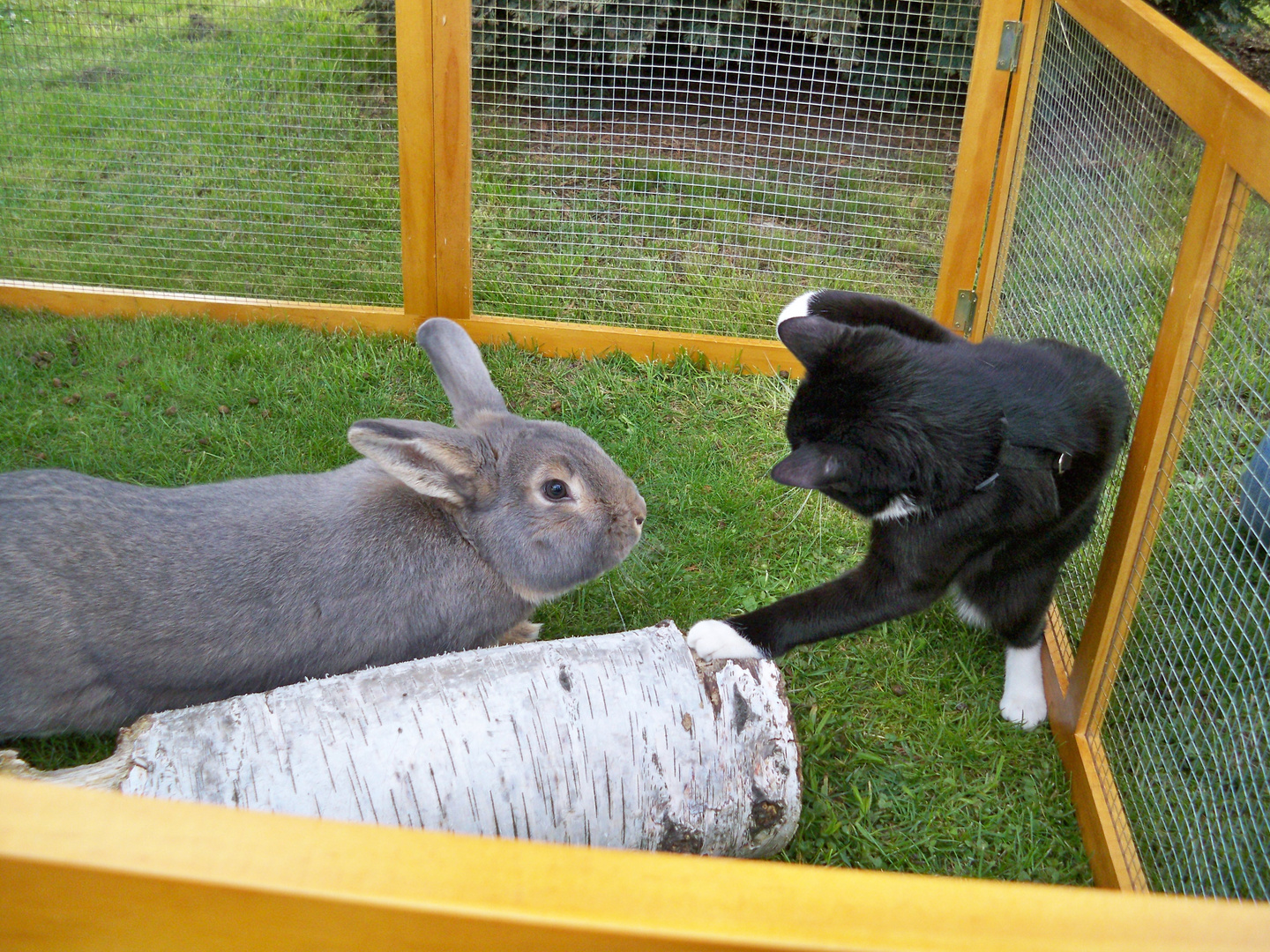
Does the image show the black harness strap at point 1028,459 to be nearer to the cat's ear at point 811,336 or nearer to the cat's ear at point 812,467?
the cat's ear at point 812,467

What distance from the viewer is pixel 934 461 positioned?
8.16ft

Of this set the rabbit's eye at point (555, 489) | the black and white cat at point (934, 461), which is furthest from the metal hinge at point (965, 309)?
the rabbit's eye at point (555, 489)

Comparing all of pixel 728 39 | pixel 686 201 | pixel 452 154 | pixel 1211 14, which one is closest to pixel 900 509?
pixel 452 154

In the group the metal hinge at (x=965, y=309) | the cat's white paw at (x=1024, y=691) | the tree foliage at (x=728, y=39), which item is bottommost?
the cat's white paw at (x=1024, y=691)

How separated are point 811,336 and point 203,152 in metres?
3.80

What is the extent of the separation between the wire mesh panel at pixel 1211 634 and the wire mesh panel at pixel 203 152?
3.93 m

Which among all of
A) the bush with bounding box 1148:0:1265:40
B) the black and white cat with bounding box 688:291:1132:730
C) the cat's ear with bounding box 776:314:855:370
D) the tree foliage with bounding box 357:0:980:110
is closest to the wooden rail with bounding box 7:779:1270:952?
the black and white cat with bounding box 688:291:1132:730

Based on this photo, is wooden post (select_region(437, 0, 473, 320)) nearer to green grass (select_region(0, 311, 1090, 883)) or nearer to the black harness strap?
green grass (select_region(0, 311, 1090, 883))

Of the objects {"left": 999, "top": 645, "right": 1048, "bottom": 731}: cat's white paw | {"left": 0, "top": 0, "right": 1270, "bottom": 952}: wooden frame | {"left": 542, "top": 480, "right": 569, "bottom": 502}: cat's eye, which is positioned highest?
{"left": 0, "top": 0, "right": 1270, "bottom": 952}: wooden frame

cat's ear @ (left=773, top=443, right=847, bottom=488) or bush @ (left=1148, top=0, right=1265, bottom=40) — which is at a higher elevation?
bush @ (left=1148, top=0, right=1265, bottom=40)

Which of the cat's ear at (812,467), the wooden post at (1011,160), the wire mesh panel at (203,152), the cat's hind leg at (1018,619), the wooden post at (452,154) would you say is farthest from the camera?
the wire mesh panel at (203,152)

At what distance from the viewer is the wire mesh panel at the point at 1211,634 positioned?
2096 mm

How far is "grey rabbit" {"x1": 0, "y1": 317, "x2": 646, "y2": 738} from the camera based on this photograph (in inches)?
104

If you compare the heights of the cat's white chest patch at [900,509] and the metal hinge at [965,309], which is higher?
the cat's white chest patch at [900,509]
